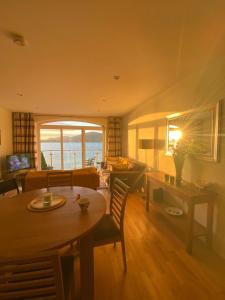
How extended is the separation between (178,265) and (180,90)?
8.40 feet

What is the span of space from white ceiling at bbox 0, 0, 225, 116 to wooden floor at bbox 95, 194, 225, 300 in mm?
2435

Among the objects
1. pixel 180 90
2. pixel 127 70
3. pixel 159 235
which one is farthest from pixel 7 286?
pixel 180 90

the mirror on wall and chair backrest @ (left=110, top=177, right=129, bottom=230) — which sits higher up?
the mirror on wall

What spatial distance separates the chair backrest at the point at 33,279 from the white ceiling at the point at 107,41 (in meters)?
1.68

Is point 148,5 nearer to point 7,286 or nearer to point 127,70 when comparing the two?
point 127,70

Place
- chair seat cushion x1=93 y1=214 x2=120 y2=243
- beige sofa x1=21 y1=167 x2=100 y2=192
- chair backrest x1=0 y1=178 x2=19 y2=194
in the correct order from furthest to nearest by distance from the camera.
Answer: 1. beige sofa x1=21 y1=167 x2=100 y2=192
2. chair backrest x1=0 y1=178 x2=19 y2=194
3. chair seat cushion x1=93 y1=214 x2=120 y2=243

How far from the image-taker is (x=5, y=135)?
202 inches

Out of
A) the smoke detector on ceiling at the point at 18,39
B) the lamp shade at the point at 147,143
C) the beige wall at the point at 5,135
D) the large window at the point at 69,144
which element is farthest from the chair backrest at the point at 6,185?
the large window at the point at 69,144

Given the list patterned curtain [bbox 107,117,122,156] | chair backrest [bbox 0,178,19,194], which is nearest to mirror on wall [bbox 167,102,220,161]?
chair backrest [bbox 0,178,19,194]

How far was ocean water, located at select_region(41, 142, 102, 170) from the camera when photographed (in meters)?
6.62

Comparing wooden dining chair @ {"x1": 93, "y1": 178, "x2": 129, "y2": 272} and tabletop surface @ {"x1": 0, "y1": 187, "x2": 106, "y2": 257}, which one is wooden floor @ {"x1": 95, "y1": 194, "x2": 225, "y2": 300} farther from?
tabletop surface @ {"x1": 0, "y1": 187, "x2": 106, "y2": 257}

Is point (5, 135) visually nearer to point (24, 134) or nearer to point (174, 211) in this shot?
point (24, 134)

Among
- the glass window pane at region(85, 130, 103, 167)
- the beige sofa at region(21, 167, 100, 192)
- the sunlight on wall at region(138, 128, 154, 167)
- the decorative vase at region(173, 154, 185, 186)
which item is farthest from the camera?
the glass window pane at region(85, 130, 103, 167)

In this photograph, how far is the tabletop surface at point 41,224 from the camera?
1026 millimetres
